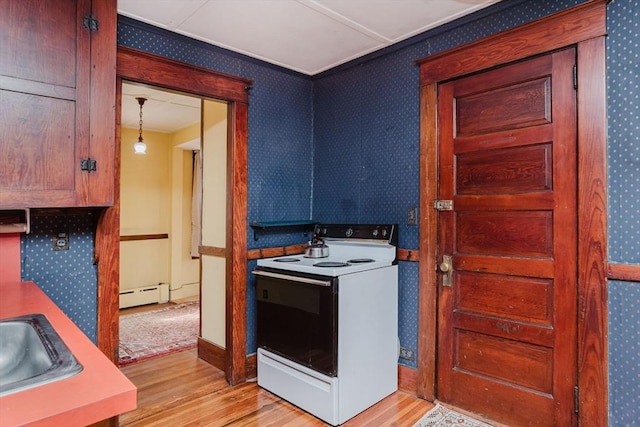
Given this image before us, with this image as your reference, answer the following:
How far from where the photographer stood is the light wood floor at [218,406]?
7.63 ft

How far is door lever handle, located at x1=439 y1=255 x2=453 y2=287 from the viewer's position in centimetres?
248

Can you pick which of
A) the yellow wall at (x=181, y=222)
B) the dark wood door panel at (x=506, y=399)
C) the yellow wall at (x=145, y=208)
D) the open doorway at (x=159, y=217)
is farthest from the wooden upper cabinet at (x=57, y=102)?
the yellow wall at (x=181, y=222)

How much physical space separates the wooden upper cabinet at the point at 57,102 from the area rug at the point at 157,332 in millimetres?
2117

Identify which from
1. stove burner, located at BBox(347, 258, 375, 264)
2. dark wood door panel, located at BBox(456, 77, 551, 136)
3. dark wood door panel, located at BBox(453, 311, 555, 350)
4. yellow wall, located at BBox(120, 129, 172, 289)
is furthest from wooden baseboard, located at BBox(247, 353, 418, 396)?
yellow wall, located at BBox(120, 129, 172, 289)

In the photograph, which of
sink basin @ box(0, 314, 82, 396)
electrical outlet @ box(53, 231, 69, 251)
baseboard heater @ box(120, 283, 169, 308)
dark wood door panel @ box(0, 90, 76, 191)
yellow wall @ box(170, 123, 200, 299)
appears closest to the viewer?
sink basin @ box(0, 314, 82, 396)

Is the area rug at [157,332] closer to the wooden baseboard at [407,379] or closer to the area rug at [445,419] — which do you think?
the wooden baseboard at [407,379]

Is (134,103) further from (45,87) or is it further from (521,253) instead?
(521,253)

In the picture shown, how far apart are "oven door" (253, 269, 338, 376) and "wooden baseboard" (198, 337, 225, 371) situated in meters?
0.55

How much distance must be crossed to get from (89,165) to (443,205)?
6.64ft

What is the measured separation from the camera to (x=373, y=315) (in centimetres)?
250

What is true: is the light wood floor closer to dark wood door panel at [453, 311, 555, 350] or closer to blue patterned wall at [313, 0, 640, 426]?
blue patterned wall at [313, 0, 640, 426]

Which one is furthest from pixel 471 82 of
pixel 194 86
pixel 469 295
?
pixel 194 86

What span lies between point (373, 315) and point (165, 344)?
7.52 ft

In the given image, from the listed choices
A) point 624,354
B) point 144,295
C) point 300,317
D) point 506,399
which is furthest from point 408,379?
point 144,295
